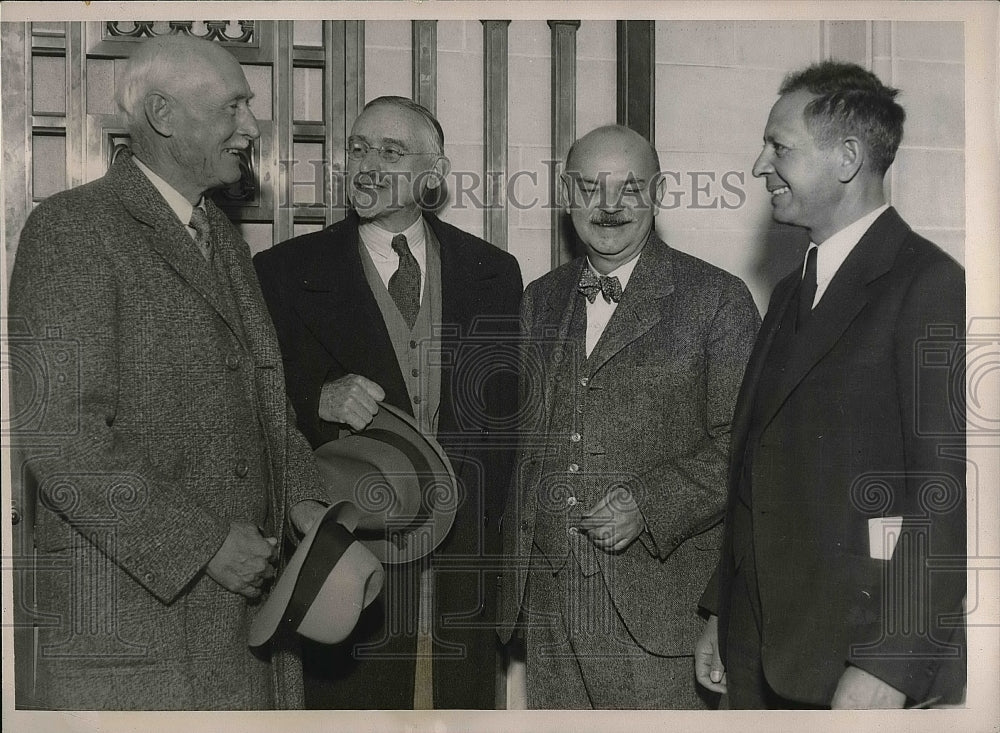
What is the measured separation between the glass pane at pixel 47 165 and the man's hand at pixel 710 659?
2.04m

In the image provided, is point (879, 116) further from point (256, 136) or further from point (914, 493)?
point (256, 136)

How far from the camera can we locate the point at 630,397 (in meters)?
2.80

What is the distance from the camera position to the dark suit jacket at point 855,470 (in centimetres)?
273

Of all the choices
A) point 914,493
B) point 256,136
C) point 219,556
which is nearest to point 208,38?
point 256,136

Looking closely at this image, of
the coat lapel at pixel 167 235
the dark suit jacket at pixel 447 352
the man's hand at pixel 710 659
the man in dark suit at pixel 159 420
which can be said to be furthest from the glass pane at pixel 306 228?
the man's hand at pixel 710 659

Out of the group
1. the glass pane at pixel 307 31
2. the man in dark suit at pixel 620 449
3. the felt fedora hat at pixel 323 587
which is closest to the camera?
the felt fedora hat at pixel 323 587

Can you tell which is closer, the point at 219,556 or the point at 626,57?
the point at 219,556

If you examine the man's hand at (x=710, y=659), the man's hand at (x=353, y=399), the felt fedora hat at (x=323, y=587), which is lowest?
the man's hand at (x=710, y=659)

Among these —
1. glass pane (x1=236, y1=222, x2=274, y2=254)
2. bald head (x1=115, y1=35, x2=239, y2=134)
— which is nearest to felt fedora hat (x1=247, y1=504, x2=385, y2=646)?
glass pane (x1=236, y1=222, x2=274, y2=254)

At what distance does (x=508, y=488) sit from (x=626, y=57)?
1.20 meters

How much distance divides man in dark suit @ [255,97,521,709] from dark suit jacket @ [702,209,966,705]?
63cm

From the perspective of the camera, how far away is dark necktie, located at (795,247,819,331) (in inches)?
109

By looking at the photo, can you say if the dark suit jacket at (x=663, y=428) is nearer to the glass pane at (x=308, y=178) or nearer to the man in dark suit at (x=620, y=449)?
the man in dark suit at (x=620, y=449)

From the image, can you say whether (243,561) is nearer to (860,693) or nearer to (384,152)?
(384,152)
